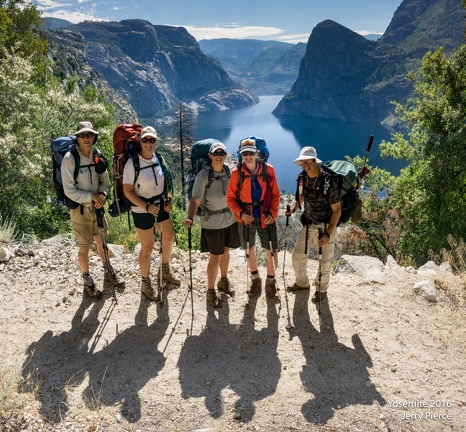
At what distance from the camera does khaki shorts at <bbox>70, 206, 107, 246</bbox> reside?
4809 mm

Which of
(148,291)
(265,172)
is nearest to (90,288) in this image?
(148,291)

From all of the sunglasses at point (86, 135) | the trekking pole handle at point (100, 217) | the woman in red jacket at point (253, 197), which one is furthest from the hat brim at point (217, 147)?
the trekking pole handle at point (100, 217)

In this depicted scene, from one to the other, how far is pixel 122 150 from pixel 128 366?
8.50 ft

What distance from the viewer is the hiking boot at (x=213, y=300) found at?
→ 5031 millimetres

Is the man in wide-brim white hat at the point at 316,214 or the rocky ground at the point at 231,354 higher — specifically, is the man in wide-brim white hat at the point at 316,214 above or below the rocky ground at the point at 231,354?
above

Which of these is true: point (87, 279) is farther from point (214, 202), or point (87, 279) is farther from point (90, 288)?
point (214, 202)

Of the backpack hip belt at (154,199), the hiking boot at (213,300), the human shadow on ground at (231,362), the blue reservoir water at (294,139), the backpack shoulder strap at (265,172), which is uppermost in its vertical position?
the backpack shoulder strap at (265,172)

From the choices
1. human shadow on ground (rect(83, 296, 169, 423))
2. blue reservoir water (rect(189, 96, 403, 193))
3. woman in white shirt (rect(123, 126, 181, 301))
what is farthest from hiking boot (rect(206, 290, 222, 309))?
blue reservoir water (rect(189, 96, 403, 193))

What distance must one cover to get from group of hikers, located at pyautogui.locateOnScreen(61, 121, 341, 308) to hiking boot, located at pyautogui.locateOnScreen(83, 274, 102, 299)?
14 millimetres

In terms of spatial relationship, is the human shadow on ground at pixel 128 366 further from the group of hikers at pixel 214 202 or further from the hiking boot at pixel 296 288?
the hiking boot at pixel 296 288

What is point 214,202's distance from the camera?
4.55 meters

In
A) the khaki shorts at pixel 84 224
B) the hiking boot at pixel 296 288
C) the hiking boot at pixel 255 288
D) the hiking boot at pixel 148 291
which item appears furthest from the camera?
the hiking boot at pixel 296 288

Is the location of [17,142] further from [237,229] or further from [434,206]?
[434,206]

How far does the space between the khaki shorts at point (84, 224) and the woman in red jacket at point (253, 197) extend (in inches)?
77.4
